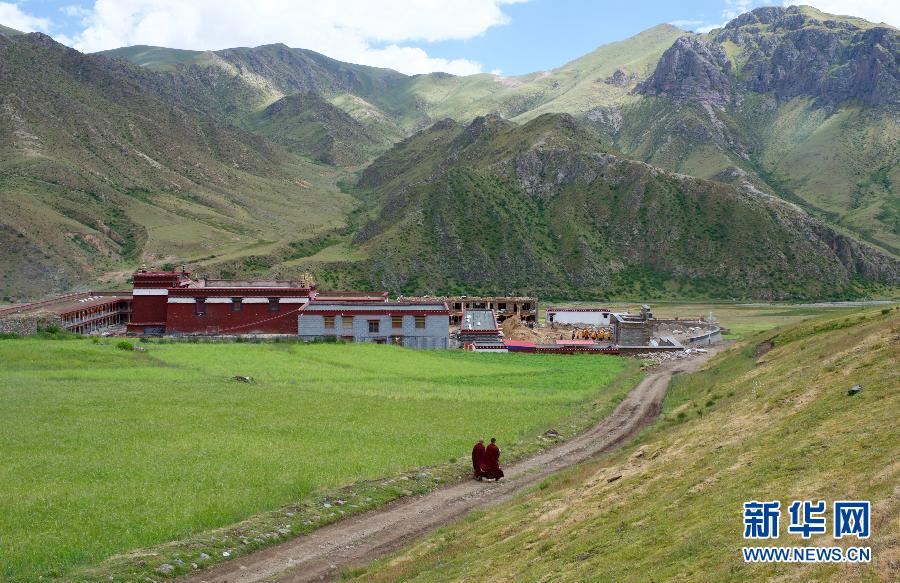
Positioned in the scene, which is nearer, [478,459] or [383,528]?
[383,528]

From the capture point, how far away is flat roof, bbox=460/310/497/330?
94838 mm

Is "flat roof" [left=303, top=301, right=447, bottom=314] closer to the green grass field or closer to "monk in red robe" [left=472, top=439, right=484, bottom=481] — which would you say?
the green grass field

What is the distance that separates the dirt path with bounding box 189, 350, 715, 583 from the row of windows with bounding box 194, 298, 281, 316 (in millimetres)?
A: 56950

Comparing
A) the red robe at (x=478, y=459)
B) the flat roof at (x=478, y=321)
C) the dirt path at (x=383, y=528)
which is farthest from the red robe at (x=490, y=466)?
the flat roof at (x=478, y=321)

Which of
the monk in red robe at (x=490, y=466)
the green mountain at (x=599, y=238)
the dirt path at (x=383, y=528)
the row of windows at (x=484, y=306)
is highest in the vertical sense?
the green mountain at (x=599, y=238)

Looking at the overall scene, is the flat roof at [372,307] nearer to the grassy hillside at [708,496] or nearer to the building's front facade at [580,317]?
the building's front facade at [580,317]

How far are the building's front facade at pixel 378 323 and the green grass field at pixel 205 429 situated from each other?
1601cm

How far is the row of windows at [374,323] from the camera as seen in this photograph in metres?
83.8

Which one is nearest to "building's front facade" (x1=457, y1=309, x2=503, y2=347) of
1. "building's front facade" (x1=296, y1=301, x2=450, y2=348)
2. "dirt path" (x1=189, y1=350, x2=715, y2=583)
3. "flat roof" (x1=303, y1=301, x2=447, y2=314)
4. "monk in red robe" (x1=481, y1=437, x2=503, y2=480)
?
"building's front facade" (x1=296, y1=301, x2=450, y2=348)

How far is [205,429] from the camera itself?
3488cm

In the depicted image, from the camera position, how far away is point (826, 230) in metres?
183

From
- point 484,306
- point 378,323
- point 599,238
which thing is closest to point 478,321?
point 378,323

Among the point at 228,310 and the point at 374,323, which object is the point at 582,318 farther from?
the point at 228,310

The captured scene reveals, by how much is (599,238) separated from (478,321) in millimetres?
89902
